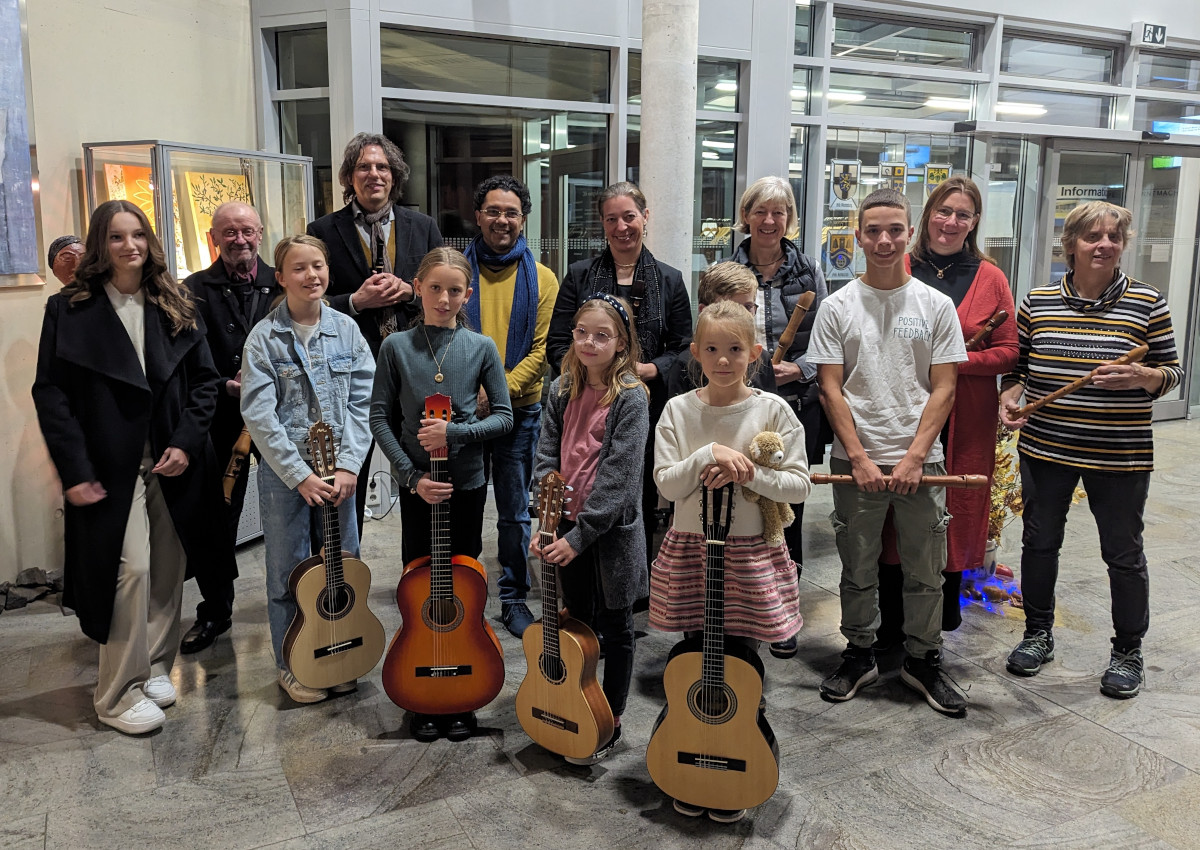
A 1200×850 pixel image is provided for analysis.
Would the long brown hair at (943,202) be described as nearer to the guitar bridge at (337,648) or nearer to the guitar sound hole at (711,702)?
the guitar sound hole at (711,702)

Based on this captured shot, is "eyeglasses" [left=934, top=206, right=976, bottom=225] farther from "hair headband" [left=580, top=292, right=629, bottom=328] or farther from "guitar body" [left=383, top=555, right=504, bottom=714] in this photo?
"guitar body" [left=383, top=555, right=504, bottom=714]

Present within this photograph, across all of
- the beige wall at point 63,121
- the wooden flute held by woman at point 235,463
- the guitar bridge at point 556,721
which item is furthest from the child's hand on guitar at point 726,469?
the beige wall at point 63,121

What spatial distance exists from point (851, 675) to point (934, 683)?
274 millimetres

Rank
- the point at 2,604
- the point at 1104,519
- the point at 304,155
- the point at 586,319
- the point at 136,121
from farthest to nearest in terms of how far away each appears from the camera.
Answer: the point at 304,155
the point at 136,121
the point at 2,604
the point at 1104,519
the point at 586,319

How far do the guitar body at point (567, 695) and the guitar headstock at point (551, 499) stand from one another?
284 millimetres

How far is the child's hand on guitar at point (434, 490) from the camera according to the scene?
2.95 meters

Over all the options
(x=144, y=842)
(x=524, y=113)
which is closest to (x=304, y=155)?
(x=524, y=113)

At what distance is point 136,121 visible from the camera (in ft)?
15.3

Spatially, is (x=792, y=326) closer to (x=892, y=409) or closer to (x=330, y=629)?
(x=892, y=409)

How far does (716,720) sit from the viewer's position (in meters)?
2.53

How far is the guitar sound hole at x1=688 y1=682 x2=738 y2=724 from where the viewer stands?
2.52 meters

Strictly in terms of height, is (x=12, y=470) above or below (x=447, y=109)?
below

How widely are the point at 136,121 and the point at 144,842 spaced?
3.52 metres

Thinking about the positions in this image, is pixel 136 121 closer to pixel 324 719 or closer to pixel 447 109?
pixel 447 109
